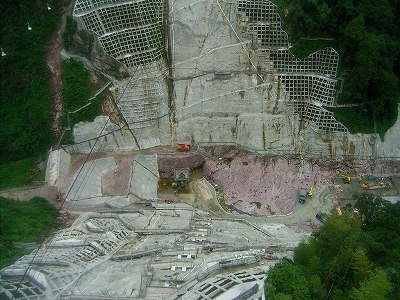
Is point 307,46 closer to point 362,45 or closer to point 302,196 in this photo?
point 362,45

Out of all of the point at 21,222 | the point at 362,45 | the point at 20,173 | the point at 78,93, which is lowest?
the point at 21,222

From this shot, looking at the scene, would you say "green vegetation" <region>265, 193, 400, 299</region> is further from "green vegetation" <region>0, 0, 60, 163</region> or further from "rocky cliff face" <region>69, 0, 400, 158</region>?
"green vegetation" <region>0, 0, 60, 163</region>

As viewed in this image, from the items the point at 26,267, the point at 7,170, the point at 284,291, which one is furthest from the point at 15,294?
the point at 7,170

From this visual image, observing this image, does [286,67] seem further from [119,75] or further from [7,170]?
[7,170]

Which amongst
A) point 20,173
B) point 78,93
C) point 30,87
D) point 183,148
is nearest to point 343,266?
point 183,148

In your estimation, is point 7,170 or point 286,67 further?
point 286,67

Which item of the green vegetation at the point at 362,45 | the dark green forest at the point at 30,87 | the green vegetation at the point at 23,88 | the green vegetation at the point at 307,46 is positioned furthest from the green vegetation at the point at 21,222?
the green vegetation at the point at 362,45
